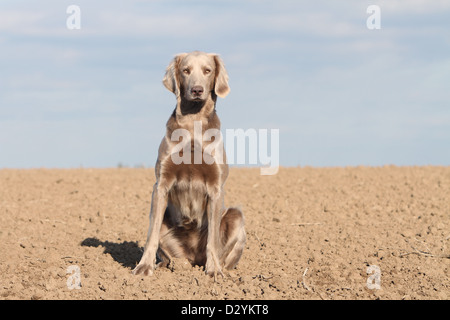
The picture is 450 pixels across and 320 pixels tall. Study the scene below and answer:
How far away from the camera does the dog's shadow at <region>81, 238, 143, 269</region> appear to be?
301 inches

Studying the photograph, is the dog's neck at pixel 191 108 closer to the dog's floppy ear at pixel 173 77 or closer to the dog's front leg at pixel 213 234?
the dog's floppy ear at pixel 173 77

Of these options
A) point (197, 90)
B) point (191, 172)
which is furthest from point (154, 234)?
point (197, 90)

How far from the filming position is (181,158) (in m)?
6.43

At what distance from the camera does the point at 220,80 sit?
6664 mm

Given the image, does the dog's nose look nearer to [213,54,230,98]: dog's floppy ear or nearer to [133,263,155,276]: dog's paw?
[213,54,230,98]: dog's floppy ear

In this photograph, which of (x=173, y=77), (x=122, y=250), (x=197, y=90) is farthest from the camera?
(x=122, y=250)

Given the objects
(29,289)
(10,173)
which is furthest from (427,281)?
(10,173)

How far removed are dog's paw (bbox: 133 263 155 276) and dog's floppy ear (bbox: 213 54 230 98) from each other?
2162 mm

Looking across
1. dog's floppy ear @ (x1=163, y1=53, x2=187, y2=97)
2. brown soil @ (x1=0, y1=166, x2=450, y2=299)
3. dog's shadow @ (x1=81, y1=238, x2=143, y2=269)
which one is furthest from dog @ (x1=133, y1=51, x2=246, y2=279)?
dog's shadow @ (x1=81, y1=238, x2=143, y2=269)

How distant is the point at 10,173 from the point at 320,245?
34.0ft

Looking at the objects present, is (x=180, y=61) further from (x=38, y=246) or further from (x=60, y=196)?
(x=60, y=196)

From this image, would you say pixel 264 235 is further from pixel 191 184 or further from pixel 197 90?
pixel 197 90

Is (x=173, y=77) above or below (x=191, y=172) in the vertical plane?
above

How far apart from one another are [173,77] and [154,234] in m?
1.86
